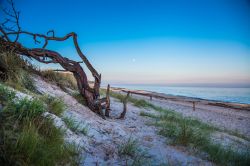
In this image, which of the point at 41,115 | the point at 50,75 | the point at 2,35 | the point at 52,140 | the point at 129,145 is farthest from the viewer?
the point at 50,75

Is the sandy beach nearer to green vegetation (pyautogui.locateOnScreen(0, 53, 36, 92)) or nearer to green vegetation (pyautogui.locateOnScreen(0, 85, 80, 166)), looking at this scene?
green vegetation (pyautogui.locateOnScreen(0, 85, 80, 166))

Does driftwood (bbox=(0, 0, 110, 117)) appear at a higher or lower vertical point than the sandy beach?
higher

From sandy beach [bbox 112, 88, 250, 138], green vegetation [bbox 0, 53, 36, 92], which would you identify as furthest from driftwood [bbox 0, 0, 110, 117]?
sandy beach [bbox 112, 88, 250, 138]

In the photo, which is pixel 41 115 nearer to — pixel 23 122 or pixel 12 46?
pixel 23 122

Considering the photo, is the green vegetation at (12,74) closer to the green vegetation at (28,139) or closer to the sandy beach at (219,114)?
the green vegetation at (28,139)

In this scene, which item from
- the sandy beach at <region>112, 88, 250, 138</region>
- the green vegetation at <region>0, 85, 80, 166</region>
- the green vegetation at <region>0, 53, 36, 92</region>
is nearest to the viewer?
the green vegetation at <region>0, 85, 80, 166</region>

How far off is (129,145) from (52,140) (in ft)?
4.11

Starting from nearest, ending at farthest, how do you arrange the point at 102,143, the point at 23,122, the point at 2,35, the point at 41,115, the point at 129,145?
the point at 23,122, the point at 41,115, the point at 129,145, the point at 102,143, the point at 2,35

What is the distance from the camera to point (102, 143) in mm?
3041

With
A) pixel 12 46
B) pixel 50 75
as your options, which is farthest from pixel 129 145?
pixel 12 46

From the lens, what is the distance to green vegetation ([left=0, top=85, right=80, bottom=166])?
1.60 meters

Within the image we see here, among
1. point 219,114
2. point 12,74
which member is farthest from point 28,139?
point 219,114

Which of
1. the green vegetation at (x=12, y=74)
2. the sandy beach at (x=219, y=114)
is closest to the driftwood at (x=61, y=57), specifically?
the green vegetation at (x=12, y=74)

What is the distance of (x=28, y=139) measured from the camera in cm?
171
